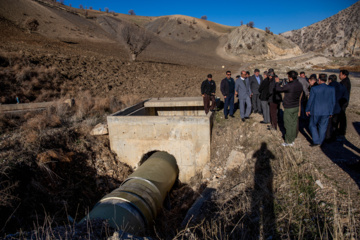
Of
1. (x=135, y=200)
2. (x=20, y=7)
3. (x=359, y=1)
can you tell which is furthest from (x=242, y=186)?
(x=359, y=1)

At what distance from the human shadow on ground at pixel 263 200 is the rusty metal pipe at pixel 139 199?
86.0 inches

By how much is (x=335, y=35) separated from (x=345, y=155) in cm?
6550

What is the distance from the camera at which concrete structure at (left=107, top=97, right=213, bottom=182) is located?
732 cm

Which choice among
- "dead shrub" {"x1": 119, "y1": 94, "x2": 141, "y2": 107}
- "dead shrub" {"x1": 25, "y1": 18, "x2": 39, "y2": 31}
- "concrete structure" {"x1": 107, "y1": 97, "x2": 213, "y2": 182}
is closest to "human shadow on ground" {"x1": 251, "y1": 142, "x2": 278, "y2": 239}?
"concrete structure" {"x1": 107, "y1": 97, "x2": 213, "y2": 182}

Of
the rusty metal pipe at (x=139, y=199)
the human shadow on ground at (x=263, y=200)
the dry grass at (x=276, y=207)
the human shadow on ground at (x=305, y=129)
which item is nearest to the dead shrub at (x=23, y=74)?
the rusty metal pipe at (x=139, y=199)

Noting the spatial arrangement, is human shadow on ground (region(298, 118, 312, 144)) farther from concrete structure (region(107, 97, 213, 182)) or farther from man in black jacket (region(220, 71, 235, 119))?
concrete structure (region(107, 97, 213, 182))

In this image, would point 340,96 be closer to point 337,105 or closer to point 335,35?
point 337,105

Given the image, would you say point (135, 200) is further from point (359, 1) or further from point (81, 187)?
point (359, 1)

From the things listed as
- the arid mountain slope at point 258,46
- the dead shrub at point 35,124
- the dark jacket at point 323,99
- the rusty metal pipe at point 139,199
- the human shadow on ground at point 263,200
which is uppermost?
the arid mountain slope at point 258,46

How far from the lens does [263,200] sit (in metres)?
4.08

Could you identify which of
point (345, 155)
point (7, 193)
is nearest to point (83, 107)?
point (7, 193)

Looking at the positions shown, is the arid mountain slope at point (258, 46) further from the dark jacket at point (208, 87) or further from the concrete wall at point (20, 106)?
the concrete wall at point (20, 106)

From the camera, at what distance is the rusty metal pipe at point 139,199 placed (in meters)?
4.25

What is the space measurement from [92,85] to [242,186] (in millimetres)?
14491
